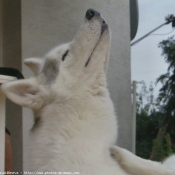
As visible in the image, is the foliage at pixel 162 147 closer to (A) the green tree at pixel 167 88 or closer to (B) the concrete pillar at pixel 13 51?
(A) the green tree at pixel 167 88

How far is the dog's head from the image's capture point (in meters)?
2.07

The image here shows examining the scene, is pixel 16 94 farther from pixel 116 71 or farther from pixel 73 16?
pixel 116 71

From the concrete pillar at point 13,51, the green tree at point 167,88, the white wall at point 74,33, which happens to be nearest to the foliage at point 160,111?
the green tree at point 167,88

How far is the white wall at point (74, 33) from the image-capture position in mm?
4047

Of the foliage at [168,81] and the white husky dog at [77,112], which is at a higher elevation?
the foliage at [168,81]

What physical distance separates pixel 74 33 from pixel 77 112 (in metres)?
2.62

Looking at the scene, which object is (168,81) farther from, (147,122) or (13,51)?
(13,51)

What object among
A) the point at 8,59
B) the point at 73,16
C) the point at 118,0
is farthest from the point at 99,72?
the point at 118,0

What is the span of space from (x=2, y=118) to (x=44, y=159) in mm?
357

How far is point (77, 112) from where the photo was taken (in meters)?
2.00

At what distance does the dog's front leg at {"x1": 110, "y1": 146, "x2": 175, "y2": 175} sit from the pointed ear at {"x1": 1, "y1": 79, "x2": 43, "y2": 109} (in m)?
0.50

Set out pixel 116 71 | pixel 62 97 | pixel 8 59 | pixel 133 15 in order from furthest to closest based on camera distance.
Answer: pixel 133 15 < pixel 116 71 < pixel 8 59 < pixel 62 97

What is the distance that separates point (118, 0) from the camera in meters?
5.12

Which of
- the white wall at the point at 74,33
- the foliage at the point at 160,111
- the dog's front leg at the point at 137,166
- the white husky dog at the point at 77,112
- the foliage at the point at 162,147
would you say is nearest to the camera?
the white husky dog at the point at 77,112
